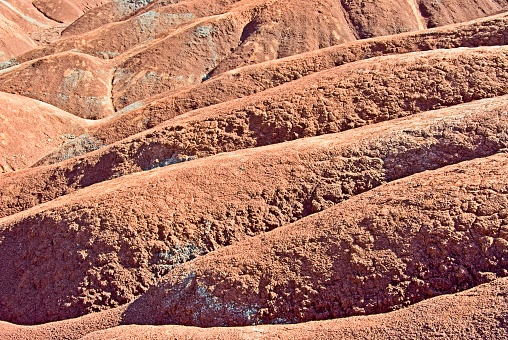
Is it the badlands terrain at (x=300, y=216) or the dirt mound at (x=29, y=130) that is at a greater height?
the badlands terrain at (x=300, y=216)

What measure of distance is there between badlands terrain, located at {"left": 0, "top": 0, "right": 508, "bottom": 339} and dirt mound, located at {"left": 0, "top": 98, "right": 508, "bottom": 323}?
0.04m

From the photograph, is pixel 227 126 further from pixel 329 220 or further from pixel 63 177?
pixel 329 220

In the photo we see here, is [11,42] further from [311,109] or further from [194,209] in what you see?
[194,209]

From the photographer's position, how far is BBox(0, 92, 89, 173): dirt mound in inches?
1037

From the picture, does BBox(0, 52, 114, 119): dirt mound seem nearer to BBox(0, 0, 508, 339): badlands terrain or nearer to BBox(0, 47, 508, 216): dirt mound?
BBox(0, 0, 508, 339): badlands terrain

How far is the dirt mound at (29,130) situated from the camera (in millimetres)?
26344

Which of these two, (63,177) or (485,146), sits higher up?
(485,146)

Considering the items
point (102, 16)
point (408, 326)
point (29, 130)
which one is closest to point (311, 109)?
point (408, 326)

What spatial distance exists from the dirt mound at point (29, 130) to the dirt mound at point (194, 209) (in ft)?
44.4

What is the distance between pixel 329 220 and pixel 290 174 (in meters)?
2.64

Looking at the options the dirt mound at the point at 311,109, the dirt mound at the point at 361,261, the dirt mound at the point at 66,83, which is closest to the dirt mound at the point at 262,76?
the dirt mound at the point at 311,109

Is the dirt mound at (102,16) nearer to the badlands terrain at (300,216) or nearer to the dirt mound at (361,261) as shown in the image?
the badlands terrain at (300,216)

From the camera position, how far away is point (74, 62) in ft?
123

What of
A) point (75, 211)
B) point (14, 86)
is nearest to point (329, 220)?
point (75, 211)
